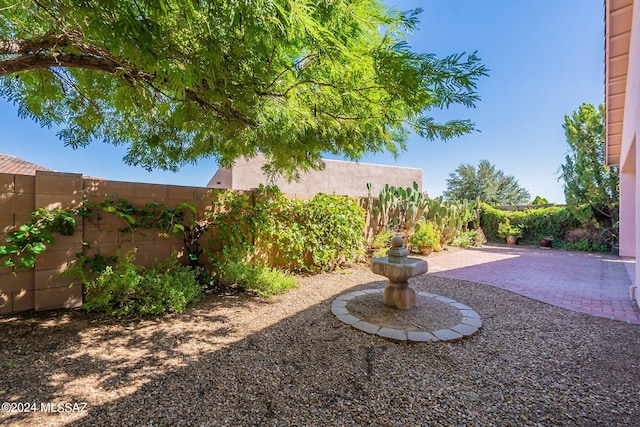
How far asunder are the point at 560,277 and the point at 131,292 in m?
8.15

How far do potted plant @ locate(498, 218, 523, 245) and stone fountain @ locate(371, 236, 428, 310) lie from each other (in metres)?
→ 12.1

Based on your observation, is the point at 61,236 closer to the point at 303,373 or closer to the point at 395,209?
the point at 303,373

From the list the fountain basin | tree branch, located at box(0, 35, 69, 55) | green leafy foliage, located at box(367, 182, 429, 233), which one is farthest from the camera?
green leafy foliage, located at box(367, 182, 429, 233)

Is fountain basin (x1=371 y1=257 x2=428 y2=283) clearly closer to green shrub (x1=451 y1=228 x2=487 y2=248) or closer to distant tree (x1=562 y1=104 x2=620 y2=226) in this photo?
green shrub (x1=451 y1=228 x2=487 y2=248)

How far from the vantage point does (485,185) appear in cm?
2914

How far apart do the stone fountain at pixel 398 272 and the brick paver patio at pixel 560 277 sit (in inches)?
95.9

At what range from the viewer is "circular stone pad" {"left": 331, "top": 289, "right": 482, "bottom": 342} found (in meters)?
2.95

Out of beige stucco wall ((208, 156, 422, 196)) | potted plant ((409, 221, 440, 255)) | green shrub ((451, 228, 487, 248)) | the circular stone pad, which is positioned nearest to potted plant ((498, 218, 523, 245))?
green shrub ((451, 228, 487, 248))

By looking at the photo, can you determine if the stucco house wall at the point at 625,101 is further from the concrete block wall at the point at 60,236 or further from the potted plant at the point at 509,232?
the concrete block wall at the point at 60,236

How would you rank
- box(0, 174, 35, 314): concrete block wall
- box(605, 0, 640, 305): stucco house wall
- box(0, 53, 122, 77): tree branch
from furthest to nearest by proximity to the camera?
box(605, 0, 640, 305): stucco house wall, box(0, 174, 35, 314): concrete block wall, box(0, 53, 122, 77): tree branch

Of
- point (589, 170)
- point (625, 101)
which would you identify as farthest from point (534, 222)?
point (625, 101)

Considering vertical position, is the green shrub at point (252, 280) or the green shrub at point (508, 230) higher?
the green shrub at point (508, 230)

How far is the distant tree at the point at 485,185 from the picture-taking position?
95.3ft

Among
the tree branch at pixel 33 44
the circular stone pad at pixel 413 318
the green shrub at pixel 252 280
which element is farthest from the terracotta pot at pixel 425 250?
the tree branch at pixel 33 44
